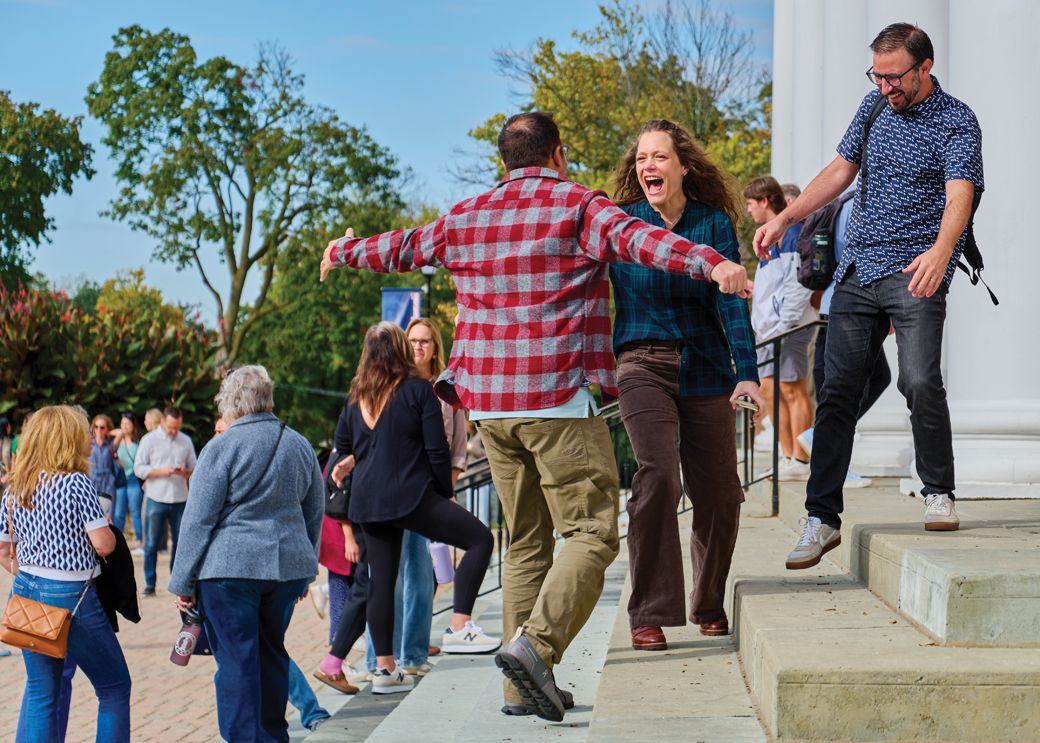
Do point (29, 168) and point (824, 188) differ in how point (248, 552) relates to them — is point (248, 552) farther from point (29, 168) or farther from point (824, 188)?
point (29, 168)

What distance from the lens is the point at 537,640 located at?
4.17 meters

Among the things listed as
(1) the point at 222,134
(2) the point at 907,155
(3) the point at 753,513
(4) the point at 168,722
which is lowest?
(4) the point at 168,722

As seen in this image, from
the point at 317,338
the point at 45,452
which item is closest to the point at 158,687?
the point at 45,452

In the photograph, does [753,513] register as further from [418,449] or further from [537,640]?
[537,640]

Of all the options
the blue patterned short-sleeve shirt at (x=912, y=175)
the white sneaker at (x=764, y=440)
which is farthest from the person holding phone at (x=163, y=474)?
the blue patterned short-sleeve shirt at (x=912, y=175)

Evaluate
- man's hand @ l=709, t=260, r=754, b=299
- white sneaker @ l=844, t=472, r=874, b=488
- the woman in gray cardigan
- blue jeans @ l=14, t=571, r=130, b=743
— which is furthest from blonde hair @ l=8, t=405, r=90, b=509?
white sneaker @ l=844, t=472, r=874, b=488

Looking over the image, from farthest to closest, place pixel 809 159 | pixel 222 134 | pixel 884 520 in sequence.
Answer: pixel 222 134 < pixel 809 159 < pixel 884 520

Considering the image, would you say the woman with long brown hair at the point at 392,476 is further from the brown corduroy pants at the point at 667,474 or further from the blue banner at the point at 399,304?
the blue banner at the point at 399,304

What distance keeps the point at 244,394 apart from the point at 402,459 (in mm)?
1301

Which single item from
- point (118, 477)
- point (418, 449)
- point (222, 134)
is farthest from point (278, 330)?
point (418, 449)

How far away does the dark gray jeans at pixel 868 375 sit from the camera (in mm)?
4727

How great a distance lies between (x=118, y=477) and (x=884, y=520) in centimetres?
1486

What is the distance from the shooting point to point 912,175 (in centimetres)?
479

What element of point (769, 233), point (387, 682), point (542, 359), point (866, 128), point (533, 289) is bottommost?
point (387, 682)
